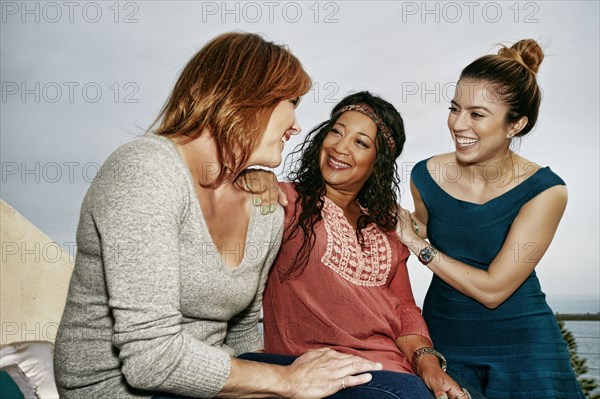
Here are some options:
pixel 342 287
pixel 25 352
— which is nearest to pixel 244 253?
pixel 342 287

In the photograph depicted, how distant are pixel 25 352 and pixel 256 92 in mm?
1461

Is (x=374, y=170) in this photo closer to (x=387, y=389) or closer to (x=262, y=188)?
(x=262, y=188)

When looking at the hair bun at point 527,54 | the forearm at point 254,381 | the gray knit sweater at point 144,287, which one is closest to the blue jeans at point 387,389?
the forearm at point 254,381

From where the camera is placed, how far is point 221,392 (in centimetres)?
118

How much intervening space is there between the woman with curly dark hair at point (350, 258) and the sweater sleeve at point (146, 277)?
688mm

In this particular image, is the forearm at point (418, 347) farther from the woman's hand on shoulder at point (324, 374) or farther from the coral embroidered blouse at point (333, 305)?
the woman's hand on shoulder at point (324, 374)

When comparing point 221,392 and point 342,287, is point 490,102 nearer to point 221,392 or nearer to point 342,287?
point 342,287

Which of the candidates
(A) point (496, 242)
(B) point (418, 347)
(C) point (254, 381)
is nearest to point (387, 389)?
(C) point (254, 381)

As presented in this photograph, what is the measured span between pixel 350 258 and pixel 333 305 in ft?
0.51

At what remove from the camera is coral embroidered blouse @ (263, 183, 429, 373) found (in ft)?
5.93

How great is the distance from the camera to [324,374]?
4.27 feet

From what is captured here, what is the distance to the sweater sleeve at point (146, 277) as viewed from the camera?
1078mm

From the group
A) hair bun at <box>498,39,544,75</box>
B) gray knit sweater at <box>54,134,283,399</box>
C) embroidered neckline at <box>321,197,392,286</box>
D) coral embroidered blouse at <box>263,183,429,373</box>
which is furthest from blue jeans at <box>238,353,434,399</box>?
hair bun at <box>498,39,544,75</box>

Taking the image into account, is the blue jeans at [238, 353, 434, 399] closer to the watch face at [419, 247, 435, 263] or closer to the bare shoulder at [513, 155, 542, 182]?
the watch face at [419, 247, 435, 263]
